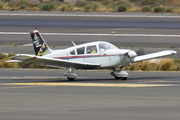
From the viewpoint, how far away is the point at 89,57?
19.0 m

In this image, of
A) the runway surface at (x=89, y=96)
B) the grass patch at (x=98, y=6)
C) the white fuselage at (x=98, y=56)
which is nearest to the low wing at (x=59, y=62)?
the white fuselage at (x=98, y=56)

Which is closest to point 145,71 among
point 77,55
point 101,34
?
point 77,55

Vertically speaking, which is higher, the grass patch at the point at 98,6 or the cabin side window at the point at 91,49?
the cabin side window at the point at 91,49

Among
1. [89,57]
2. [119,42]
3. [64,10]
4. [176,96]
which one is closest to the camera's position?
[176,96]

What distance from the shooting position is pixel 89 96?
14273 millimetres

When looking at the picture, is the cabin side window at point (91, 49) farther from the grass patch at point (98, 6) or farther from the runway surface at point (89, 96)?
the grass patch at point (98, 6)

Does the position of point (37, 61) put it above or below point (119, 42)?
above

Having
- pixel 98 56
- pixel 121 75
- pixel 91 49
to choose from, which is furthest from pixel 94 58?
pixel 121 75

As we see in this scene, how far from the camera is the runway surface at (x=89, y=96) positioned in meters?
11.0

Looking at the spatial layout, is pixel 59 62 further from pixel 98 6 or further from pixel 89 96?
pixel 98 6

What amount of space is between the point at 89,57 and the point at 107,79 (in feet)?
5.23

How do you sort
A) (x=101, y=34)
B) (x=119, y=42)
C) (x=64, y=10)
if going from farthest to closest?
(x=64, y=10), (x=101, y=34), (x=119, y=42)

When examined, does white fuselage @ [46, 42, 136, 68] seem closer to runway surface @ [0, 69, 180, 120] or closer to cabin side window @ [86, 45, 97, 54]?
cabin side window @ [86, 45, 97, 54]

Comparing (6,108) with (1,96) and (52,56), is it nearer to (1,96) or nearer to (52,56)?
(1,96)
